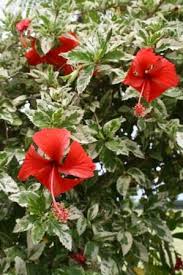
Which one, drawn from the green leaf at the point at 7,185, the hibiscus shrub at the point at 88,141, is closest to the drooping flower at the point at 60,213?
the hibiscus shrub at the point at 88,141

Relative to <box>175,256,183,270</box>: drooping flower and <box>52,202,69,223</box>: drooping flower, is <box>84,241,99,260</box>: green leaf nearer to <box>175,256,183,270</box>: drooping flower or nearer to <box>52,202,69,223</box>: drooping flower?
<box>52,202,69,223</box>: drooping flower

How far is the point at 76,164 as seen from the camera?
0.84m

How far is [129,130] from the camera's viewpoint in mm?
1105

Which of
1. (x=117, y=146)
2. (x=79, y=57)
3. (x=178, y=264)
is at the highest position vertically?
(x=79, y=57)

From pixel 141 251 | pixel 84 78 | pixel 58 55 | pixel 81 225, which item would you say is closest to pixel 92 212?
pixel 81 225

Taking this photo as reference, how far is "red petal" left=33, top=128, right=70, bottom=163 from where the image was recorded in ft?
2.71

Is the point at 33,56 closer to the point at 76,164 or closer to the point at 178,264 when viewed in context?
the point at 76,164

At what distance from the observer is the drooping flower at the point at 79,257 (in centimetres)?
95

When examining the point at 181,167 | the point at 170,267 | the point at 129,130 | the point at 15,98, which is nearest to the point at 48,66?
the point at 15,98

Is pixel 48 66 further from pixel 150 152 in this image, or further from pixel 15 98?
pixel 150 152

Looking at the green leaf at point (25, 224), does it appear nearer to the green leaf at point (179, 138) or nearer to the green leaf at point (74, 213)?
the green leaf at point (74, 213)

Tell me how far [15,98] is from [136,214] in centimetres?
35

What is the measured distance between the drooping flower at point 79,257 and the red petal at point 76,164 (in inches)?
7.7

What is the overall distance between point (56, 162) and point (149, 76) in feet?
→ 0.81
